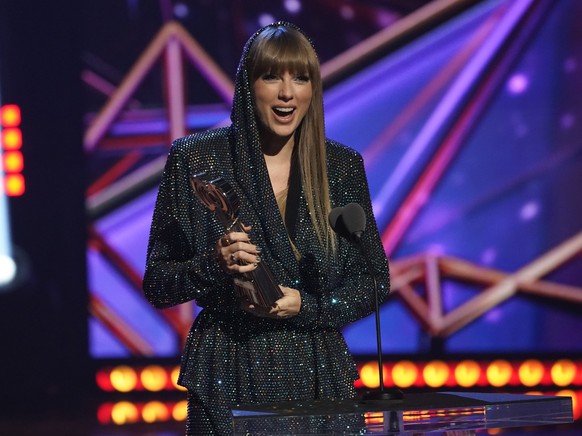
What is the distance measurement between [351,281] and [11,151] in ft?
11.9

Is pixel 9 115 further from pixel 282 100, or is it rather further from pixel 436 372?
pixel 282 100

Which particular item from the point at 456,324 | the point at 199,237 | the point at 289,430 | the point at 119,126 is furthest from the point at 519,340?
the point at 289,430

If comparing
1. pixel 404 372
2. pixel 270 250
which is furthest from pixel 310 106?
pixel 404 372

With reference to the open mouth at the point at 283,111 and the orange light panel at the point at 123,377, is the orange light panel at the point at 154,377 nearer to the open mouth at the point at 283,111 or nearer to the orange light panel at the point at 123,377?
the orange light panel at the point at 123,377

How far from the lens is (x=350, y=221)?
1719 millimetres

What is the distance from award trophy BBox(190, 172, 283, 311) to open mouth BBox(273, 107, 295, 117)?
0.26 m

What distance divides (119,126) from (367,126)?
46.4 inches

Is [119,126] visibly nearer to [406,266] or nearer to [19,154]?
[19,154]

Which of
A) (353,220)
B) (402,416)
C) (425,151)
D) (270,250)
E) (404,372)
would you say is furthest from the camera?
(404,372)

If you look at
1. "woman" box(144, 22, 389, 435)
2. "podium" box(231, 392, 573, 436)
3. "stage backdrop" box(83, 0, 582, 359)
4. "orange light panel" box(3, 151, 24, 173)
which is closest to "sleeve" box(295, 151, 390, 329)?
"woman" box(144, 22, 389, 435)

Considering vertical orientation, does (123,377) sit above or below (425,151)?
below

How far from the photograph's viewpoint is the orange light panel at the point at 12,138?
5262 millimetres

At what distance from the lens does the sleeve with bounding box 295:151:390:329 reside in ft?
6.24

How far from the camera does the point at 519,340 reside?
5.01m
